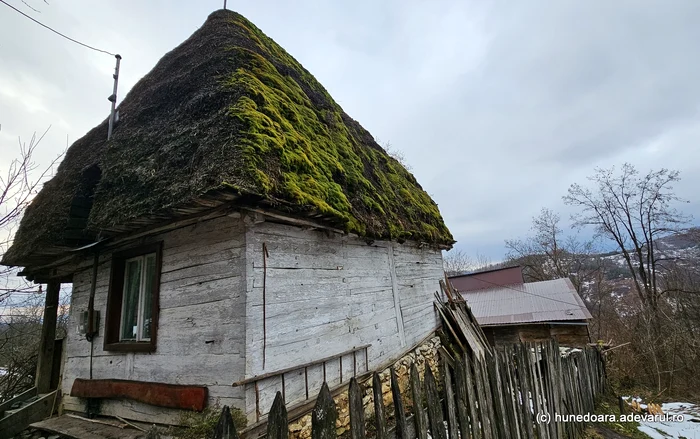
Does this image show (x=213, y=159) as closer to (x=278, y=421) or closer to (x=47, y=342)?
(x=278, y=421)

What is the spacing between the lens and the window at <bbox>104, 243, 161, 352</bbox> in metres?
4.40

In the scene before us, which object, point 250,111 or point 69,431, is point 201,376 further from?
point 250,111

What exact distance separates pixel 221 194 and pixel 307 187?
119 centimetres

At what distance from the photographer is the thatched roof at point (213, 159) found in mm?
3455

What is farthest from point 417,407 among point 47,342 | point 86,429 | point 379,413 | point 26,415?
point 47,342

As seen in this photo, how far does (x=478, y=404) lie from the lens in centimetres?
297

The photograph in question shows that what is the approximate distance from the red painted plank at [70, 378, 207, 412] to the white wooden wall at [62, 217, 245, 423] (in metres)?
0.08

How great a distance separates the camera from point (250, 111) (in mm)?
3912

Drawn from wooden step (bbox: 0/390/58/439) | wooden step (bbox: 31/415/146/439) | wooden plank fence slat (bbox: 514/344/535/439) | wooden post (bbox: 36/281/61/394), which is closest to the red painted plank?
wooden step (bbox: 31/415/146/439)

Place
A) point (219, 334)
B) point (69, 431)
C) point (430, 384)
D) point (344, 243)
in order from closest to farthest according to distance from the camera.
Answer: point (430, 384) < point (219, 334) < point (69, 431) < point (344, 243)

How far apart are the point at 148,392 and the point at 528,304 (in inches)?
573

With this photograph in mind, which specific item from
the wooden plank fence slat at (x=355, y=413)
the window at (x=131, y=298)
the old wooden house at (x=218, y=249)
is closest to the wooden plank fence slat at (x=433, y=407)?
the wooden plank fence slat at (x=355, y=413)

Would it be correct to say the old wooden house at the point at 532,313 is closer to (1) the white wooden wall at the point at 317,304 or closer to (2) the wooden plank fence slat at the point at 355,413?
(1) the white wooden wall at the point at 317,304

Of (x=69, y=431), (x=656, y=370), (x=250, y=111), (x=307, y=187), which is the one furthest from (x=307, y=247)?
(x=656, y=370)
